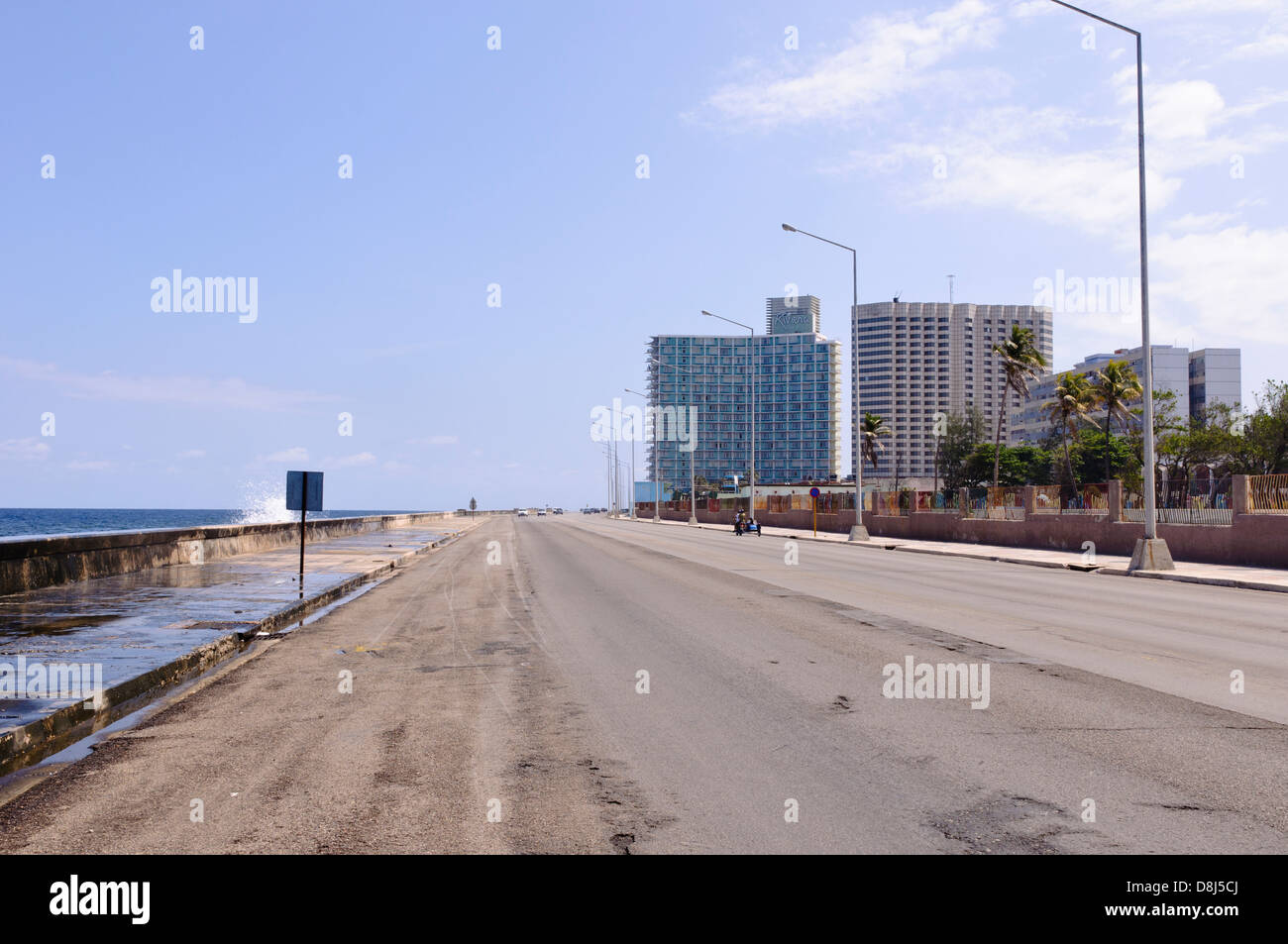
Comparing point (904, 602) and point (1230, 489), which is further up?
A: point (1230, 489)

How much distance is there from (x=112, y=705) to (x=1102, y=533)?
29.3 meters

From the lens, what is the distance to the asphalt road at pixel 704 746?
16.2ft

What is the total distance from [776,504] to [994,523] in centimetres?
3384

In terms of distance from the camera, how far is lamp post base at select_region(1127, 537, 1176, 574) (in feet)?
75.8

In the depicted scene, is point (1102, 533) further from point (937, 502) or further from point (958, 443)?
point (958, 443)

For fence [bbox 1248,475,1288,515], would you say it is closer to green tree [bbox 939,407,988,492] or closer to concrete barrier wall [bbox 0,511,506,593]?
concrete barrier wall [bbox 0,511,506,593]

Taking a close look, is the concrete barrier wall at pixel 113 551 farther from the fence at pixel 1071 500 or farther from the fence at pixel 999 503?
the fence at pixel 999 503

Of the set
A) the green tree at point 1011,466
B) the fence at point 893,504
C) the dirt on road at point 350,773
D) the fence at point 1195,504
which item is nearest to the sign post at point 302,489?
the dirt on road at point 350,773

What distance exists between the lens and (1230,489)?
2577 centimetres

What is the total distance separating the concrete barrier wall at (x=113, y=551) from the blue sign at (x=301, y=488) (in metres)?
3.81

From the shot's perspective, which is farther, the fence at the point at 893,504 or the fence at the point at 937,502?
the fence at the point at 893,504

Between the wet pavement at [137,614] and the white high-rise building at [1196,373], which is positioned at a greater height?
the white high-rise building at [1196,373]
